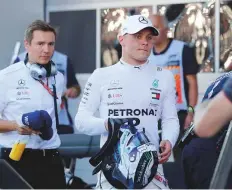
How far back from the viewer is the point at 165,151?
13.6 ft

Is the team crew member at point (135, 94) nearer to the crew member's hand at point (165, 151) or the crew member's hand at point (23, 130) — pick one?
the crew member's hand at point (165, 151)

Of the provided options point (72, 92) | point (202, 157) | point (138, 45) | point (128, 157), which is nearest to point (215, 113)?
point (128, 157)

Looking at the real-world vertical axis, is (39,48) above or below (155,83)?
above

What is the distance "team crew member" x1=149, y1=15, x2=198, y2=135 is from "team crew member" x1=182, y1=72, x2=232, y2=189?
7.93ft

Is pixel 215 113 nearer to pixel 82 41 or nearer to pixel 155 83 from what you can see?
pixel 155 83

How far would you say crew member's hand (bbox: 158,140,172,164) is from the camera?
13.5 ft

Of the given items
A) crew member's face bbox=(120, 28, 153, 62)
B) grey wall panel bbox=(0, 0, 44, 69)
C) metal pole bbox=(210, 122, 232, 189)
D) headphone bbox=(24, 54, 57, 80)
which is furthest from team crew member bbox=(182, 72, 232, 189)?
grey wall panel bbox=(0, 0, 44, 69)

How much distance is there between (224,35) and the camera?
7672 mm

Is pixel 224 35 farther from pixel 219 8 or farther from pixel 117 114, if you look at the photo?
pixel 117 114

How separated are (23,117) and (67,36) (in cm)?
384

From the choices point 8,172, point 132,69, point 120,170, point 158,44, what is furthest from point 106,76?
point 158,44

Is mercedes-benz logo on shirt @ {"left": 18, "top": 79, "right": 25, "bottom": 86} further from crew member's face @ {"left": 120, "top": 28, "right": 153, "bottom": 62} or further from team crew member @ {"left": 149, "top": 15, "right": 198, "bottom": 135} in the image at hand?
team crew member @ {"left": 149, "top": 15, "right": 198, "bottom": 135}

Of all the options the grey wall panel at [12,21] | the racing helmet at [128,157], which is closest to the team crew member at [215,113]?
the racing helmet at [128,157]

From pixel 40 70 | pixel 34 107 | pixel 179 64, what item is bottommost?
pixel 34 107
